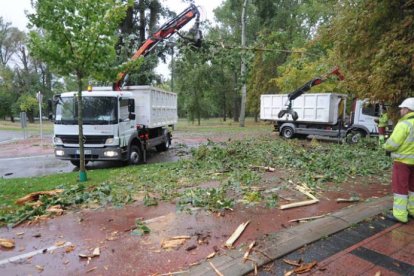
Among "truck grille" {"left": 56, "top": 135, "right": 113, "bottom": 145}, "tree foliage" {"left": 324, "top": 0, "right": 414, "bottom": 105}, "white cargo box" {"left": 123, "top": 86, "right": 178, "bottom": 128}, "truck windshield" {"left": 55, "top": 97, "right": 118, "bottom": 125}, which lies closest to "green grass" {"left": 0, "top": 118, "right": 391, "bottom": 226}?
"truck grille" {"left": 56, "top": 135, "right": 113, "bottom": 145}

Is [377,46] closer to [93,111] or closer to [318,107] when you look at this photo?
[93,111]

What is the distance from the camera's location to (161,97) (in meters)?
13.1

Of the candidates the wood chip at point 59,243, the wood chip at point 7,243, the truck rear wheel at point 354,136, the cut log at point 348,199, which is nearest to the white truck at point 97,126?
the wood chip at point 7,243

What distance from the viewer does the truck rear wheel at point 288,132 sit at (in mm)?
19481

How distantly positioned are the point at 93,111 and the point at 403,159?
8.39 m

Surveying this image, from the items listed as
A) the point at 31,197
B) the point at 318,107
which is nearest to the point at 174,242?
the point at 31,197

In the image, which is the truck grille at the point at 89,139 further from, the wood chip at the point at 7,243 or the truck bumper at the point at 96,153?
the wood chip at the point at 7,243

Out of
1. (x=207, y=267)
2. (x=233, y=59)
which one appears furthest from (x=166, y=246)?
(x=233, y=59)

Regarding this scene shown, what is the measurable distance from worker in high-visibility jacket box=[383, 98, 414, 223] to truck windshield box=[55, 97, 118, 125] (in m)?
7.64

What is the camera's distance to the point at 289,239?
3.96 metres

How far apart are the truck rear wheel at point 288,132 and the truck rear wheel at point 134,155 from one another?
1101 cm

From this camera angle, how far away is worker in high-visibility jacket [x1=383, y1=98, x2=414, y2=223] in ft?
14.7

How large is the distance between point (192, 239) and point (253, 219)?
112cm

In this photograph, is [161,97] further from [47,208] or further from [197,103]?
[197,103]
